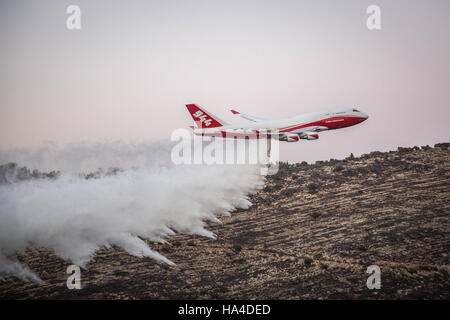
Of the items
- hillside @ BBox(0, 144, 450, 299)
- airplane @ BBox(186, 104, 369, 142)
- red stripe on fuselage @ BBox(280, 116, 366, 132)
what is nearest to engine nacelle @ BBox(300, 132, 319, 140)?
airplane @ BBox(186, 104, 369, 142)

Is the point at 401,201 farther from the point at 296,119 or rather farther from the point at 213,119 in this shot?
the point at 213,119

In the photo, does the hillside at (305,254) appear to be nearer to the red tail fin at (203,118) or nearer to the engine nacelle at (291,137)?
the engine nacelle at (291,137)

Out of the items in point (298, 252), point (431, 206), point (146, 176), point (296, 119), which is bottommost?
point (298, 252)

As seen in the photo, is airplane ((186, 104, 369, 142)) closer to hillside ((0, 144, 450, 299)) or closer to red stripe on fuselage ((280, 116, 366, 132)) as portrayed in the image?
red stripe on fuselage ((280, 116, 366, 132))

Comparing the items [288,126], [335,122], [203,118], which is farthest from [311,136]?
[203,118]

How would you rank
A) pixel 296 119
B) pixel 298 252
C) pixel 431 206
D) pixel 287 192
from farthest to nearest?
pixel 287 192
pixel 296 119
pixel 431 206
pixel 298 252
